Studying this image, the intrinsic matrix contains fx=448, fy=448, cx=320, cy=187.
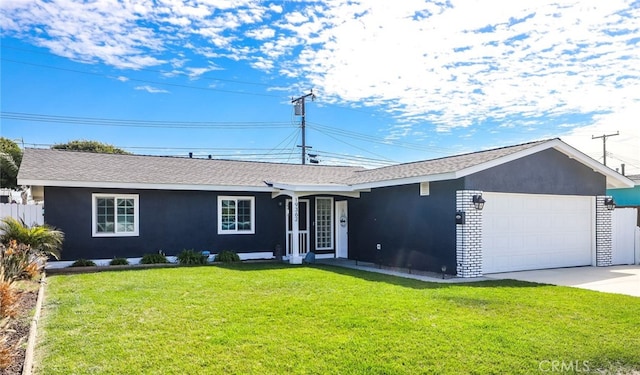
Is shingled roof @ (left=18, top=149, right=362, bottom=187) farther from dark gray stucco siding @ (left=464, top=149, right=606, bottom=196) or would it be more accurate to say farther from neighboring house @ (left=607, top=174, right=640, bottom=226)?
neighboring house @ (left=607, top=174, right=640, bottom=226)

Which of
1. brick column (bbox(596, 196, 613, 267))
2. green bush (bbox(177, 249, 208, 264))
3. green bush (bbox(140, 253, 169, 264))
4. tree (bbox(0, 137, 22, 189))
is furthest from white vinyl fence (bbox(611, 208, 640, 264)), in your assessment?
tree (bbox(0, 137, 22, 189))

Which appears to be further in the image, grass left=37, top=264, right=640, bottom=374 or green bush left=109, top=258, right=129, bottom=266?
green bush left=109, top=258, right=129, bottom=266

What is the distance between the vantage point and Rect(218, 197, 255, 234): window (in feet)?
47.7

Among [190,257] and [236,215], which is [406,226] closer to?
[236,215]

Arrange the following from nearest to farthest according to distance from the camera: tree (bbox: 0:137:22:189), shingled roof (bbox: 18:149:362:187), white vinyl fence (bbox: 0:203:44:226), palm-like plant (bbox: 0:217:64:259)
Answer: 1. palm-like plant (bbox: 0:217:64:259)
2. white vinyl fence (bbox: 0:203:44:226)
3. shingled roof (bbox: 18:149:362:187)
4. tree (bbox: 0:137:22:189)

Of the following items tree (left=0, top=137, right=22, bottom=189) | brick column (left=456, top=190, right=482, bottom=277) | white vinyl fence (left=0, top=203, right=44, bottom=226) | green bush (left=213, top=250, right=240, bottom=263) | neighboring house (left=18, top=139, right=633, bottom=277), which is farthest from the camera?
tree (left=0, top=137, right=22, bottom=189)

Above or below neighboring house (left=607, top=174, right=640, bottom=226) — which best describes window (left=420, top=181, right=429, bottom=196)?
above

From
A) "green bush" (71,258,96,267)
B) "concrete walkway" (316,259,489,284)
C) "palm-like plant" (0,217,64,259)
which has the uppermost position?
"palm-like plant" (0,217,64,259)

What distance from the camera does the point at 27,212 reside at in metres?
12.4

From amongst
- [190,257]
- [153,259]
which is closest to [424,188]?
[190,257]

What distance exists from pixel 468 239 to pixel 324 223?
6.21m

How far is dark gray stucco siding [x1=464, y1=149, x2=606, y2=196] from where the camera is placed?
444 inches

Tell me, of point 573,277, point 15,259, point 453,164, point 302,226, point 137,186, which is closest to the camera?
point 15,259

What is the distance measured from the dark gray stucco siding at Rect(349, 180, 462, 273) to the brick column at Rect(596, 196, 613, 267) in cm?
555
